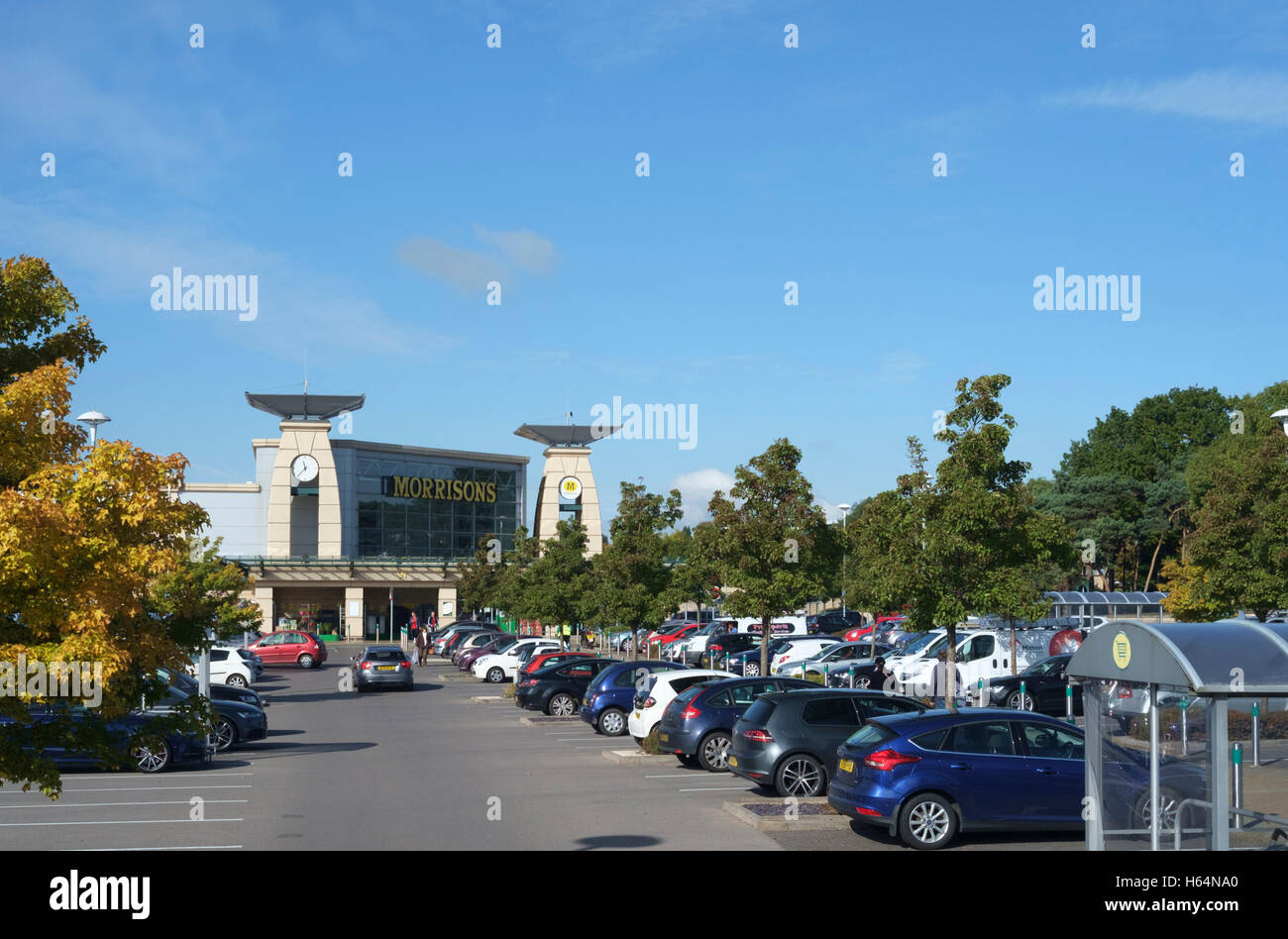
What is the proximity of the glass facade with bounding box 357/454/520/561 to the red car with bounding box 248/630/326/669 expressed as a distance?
2809cm

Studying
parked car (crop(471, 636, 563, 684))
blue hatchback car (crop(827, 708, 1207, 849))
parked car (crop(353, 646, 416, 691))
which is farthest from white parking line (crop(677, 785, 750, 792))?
parked car (crop(471, 636, 563, 684))

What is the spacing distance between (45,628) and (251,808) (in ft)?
24.8

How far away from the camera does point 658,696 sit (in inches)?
833

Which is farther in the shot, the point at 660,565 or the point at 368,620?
the point at 368,620

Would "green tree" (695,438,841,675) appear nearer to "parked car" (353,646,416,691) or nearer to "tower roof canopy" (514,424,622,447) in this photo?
"parked car" (353,646,416,691)

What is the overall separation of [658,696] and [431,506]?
2675 inches

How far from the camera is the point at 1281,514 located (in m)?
26.1

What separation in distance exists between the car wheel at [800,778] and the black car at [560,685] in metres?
14.3

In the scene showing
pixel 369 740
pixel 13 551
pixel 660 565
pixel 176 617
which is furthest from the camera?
pixel 660 565

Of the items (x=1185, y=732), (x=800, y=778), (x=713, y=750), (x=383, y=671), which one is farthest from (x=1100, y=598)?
(x=1185, y=732)

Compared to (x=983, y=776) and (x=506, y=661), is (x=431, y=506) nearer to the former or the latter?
(x=506, y=661)

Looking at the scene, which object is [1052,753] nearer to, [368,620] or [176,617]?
[176,617]

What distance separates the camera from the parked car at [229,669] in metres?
39.2
